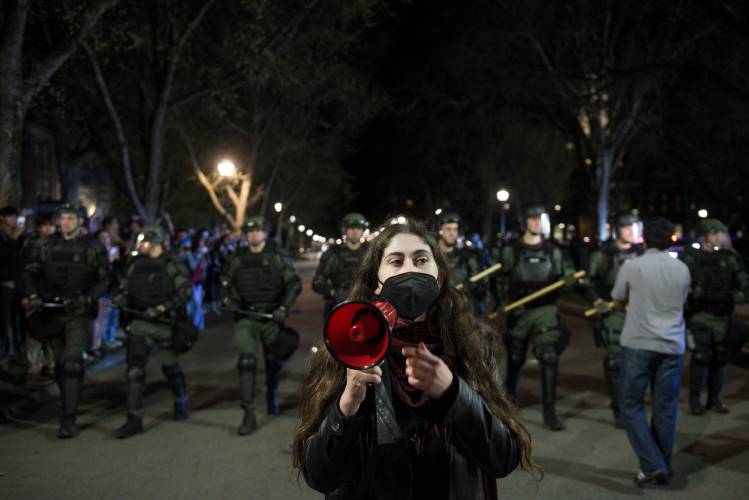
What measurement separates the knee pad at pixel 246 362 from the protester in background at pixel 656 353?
3.59 meters

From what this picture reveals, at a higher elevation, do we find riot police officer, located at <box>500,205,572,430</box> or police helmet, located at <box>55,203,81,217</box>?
police helmet, located at <box>55,203,81,217</box>

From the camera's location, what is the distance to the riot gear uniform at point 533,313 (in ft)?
23.1

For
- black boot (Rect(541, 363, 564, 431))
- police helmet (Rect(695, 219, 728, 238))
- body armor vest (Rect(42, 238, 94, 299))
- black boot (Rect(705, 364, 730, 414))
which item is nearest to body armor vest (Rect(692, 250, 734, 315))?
police helmet (Rect(695, 219, 728, 238))

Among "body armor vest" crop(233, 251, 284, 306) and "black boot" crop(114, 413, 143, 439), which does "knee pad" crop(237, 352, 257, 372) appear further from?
"black boot" crop(114, 413, 143, 439)

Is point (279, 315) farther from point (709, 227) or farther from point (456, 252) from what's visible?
point (709, 227)

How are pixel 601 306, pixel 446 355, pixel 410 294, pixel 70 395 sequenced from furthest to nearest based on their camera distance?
pixel 601 306 < pixel 70 395 < pixel 446 355 < pixel 410 294

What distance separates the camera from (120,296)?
706 cm

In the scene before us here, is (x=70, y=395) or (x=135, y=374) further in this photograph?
(x=135, y=374)

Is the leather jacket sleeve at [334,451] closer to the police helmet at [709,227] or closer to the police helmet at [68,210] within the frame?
the police helmet at [68,210]

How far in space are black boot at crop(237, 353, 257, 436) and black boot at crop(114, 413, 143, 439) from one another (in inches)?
37.7

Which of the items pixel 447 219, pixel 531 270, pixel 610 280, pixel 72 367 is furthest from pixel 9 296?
pixel 610 280

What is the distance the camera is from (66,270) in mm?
7047

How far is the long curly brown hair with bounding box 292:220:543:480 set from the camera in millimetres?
2197

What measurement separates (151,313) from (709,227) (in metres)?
6.03
